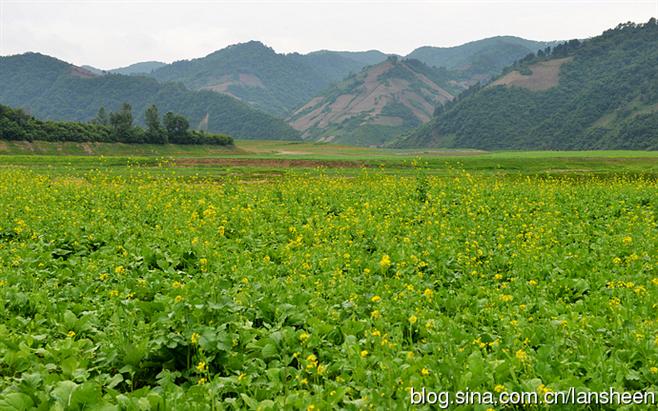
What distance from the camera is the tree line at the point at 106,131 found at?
283 feet

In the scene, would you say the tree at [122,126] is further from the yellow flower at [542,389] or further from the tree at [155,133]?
the yellow flower at [542,389]

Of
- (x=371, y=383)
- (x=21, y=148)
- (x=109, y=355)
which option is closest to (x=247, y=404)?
(x=371, y=383)

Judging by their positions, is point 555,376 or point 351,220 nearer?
point 555,376

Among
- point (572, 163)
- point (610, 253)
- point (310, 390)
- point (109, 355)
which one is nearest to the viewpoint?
point (310, 390)

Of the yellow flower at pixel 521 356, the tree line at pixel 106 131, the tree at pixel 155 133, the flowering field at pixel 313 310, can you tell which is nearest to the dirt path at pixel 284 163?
the tree at pixel 155 133

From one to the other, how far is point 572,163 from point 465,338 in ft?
227

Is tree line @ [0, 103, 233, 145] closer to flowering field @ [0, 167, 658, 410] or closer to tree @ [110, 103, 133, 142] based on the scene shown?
tree @ [110, 103, 133, 142]

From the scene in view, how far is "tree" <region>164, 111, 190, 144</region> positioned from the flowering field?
96.5 metres

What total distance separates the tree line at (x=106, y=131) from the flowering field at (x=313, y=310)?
285ft

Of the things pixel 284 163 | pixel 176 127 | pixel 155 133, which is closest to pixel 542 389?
pixel 284 163

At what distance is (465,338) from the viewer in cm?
646

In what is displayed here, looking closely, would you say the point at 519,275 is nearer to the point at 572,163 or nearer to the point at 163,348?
the point at 163,348

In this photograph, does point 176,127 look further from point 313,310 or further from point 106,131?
point 313,310

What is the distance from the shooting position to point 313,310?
298 inches
